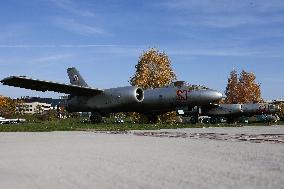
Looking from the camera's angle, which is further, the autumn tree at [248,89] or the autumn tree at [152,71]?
the autumn tree at [248,89]

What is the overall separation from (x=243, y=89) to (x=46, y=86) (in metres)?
56.5

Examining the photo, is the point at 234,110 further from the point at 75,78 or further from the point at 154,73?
the point at 75,78

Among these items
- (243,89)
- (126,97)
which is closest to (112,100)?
(126,97)

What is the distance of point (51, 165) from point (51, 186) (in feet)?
7.63

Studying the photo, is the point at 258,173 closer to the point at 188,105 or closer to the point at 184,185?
the point at 184,185

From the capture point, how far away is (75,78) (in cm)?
4491

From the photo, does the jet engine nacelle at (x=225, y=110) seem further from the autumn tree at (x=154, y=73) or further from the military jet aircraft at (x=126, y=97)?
the military jet aircraft at (x=126, y=97)

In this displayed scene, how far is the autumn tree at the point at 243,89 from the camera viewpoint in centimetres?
8244

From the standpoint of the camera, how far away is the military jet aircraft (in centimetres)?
3550

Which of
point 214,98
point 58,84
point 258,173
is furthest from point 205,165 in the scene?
point 214,98

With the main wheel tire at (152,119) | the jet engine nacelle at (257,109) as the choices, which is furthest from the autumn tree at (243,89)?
the main wheel tire at (152,119)

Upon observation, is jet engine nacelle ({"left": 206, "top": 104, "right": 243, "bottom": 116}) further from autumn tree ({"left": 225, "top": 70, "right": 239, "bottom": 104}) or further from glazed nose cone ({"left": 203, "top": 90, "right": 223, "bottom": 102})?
autumn tree ({"left": 225, "top": 70, "right": 239, "bottom": 104})

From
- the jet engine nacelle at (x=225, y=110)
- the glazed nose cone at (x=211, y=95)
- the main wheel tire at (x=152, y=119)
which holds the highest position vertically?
the glazed nose cone at (x=211, y=95)

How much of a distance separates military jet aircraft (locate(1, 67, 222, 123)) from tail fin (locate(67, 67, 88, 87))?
16.8 ft
